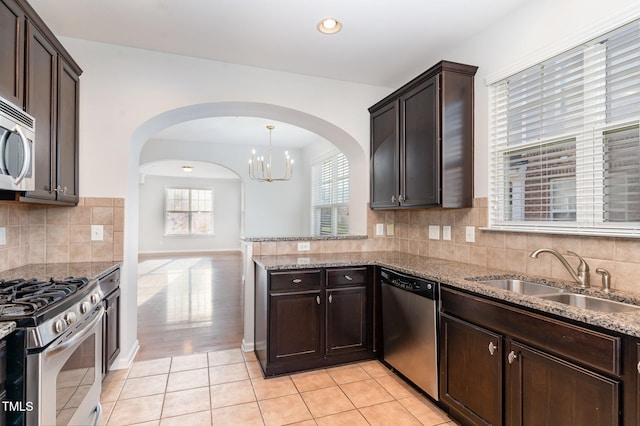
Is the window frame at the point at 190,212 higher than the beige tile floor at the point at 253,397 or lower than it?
higher

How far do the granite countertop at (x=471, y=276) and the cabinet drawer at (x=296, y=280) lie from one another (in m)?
0.06

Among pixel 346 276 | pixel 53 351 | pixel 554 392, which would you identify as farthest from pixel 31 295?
pixel 554 392

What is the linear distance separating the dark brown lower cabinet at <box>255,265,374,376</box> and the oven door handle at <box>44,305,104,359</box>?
1.12m

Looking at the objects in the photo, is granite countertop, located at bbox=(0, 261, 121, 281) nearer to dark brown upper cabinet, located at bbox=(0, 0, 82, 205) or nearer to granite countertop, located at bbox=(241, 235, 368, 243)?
dark brown upper cabinet, located at bbox=(0, 0, 82, 205)

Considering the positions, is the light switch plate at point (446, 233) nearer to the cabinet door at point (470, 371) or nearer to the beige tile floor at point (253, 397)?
the cabinet door at point (470, 371)

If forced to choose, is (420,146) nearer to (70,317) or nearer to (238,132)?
(70,317)

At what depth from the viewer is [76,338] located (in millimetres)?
1675

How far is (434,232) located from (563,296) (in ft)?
4.39

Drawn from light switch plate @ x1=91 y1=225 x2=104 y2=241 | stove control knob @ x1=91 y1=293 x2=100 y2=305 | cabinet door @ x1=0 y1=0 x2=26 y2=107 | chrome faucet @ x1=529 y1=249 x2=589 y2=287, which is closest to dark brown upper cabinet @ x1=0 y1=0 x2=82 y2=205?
cabinet door @ x1=0 y1=0 x2=26 y2=107

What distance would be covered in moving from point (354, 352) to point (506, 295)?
5.15ft

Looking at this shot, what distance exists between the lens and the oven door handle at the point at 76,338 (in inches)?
56.9

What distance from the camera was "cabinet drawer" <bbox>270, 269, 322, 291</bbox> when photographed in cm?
265

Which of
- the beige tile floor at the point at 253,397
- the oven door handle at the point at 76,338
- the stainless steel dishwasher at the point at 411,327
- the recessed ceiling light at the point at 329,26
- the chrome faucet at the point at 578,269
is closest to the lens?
the oven door handle at the point at 76,338

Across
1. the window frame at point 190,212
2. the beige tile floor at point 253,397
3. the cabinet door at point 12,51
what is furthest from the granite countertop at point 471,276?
the window frame at point 190,212
